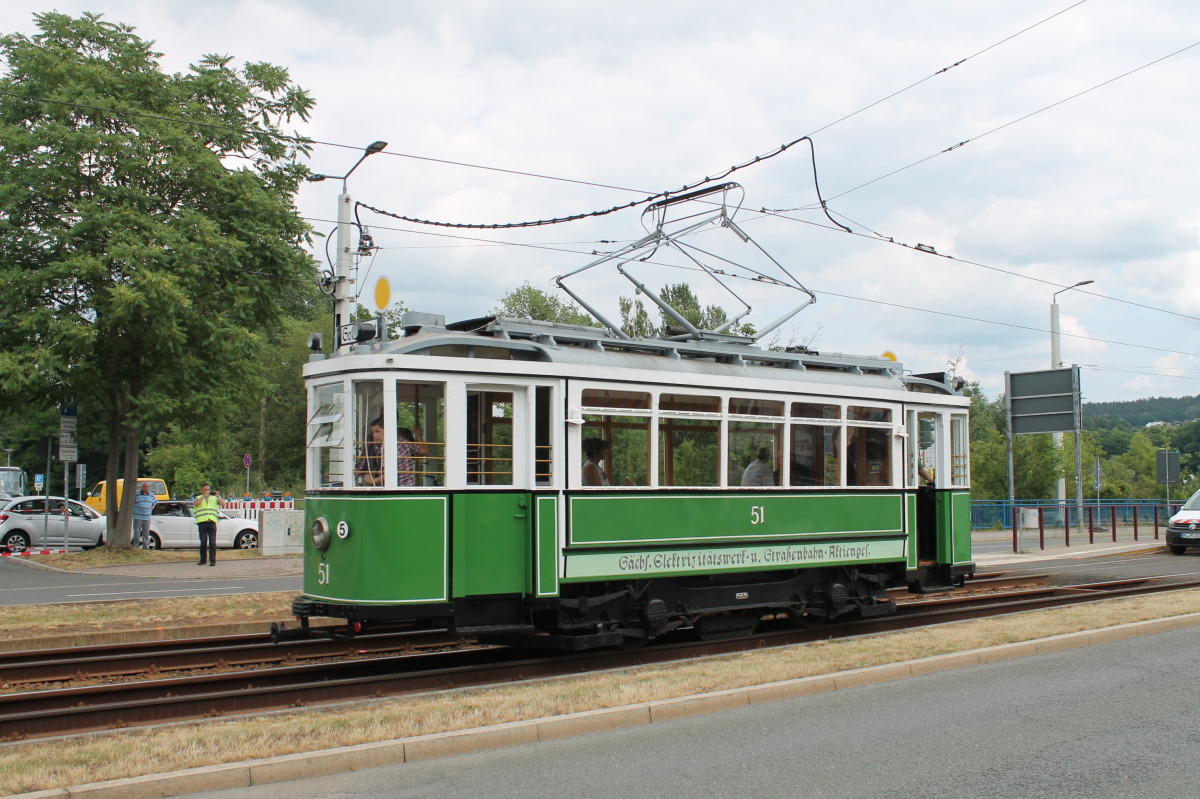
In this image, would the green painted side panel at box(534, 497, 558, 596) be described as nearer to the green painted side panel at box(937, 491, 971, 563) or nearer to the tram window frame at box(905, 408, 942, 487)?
the tram window frame at box(905, 408, 942, 487)

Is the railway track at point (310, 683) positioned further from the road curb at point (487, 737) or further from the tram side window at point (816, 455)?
the road curb at point (487, 737)

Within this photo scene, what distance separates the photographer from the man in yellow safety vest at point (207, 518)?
21766 mm

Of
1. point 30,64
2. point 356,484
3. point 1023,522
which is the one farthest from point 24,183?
point 1023,522

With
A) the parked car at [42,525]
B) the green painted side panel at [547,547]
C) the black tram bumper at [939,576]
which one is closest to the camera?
the green painted side panel at [547,547]

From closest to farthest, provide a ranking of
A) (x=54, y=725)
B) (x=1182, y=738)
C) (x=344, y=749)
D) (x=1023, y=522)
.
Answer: (x=344, y=749), (x=1182, y=738), (x=54, y=725), (x=1023, y=522)

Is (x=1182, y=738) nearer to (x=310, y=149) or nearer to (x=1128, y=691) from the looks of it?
(x=1128, y=691)

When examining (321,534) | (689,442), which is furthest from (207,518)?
(689,442)

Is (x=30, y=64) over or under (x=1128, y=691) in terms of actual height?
over

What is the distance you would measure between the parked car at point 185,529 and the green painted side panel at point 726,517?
64.8 ft

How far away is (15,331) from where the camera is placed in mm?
22594

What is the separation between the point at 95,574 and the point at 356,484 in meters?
13.9

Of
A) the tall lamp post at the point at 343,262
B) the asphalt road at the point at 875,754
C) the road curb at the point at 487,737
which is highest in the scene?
the tall lamp post at the point at 343,262

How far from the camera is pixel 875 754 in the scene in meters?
6.70

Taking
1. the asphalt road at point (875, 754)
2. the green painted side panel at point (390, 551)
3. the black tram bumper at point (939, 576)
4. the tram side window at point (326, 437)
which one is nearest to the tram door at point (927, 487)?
the black tram bumper at point (939, 576)
